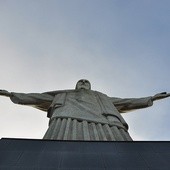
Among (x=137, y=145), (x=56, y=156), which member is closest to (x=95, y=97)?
(x=137, y=145)

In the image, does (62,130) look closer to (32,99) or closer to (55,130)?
(55,130)

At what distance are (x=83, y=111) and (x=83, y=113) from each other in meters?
0.12

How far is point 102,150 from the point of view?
3.25 m

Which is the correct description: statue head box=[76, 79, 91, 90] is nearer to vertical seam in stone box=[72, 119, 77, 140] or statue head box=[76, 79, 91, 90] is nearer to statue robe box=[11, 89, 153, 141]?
statue robe box=[11, 89, 153, 141]

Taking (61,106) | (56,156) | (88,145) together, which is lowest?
(56,156)

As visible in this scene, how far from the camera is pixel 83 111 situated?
5.99 m

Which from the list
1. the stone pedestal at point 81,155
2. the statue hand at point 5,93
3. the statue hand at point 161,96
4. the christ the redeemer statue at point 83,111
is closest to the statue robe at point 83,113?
the christ the redeemer statue at point 83,111

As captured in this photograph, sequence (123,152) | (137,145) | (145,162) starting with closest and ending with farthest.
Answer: (145,162) → (123,152) → (137,145)

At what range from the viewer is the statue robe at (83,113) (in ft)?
15.9

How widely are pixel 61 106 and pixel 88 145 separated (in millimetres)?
2933

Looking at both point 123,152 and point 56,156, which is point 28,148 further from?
point 123,152

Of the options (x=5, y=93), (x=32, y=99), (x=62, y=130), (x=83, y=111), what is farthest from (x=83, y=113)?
(x=5, y=93)

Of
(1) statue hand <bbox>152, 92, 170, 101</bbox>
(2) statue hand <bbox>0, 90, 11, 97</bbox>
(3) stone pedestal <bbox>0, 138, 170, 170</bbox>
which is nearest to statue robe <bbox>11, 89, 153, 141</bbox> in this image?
(2) statue hand <bbox>0, 90, 11, 97</bbox>

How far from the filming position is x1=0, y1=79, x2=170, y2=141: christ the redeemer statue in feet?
16.0
